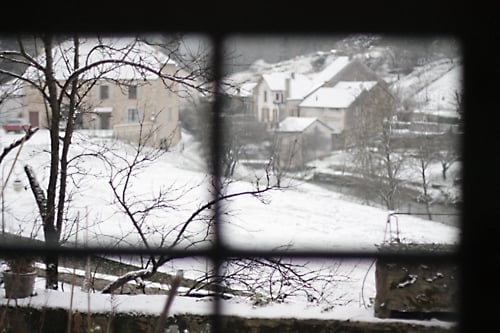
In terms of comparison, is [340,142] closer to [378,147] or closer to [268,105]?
[378,147]

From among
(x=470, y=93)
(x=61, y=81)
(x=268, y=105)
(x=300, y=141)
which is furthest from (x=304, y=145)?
(x=61, y=81)

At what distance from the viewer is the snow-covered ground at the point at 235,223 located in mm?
1402

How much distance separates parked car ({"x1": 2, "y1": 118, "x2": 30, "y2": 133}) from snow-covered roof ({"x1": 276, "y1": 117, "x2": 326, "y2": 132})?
0.63 m

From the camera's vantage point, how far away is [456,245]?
4.39ft

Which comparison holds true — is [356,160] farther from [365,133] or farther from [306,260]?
[306,260]

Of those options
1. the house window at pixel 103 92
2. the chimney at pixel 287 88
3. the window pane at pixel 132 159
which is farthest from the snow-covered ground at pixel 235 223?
the chimney at pixel 287 88

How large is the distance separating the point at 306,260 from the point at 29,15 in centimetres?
84

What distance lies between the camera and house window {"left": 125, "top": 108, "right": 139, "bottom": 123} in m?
1.49

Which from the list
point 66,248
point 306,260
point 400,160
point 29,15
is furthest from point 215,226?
point 29,15

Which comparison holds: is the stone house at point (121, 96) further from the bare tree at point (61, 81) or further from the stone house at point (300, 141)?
the stone house at point (300, 141)

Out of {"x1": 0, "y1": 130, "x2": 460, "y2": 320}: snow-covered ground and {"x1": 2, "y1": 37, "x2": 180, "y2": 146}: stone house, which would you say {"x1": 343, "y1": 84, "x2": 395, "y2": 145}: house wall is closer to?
{"x1": 0, "y1": 130, "x2": 460, "y2": 320}: snow-covered ground

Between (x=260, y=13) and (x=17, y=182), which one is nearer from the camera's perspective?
(x=260, y=13)

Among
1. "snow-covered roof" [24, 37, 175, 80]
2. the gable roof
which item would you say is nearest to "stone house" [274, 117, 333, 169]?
the gable roof

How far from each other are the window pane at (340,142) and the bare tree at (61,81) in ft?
0.57
